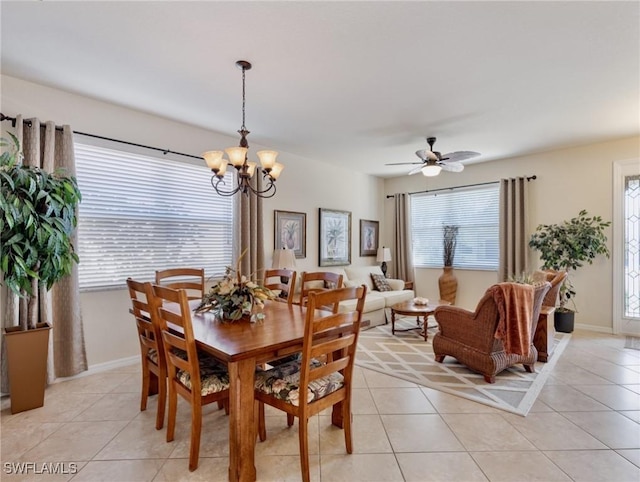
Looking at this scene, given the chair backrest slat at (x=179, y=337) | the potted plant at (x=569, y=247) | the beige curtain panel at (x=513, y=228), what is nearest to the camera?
the chair backrest slat at (x=179, y=337)

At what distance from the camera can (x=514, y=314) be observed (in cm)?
285

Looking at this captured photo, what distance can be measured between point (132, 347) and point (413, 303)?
11.8ft

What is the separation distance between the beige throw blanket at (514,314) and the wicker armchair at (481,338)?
0.06 m

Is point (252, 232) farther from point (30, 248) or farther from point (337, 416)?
point (337, 416)

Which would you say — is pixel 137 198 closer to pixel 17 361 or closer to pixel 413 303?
pixel 17 361

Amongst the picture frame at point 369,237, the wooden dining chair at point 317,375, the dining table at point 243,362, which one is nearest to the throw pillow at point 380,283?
the picture frame at point 369,237

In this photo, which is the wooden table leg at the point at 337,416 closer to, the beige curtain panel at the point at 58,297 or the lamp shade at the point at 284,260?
the lamp shade at the point at 284,260

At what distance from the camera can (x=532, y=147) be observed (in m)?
4.89

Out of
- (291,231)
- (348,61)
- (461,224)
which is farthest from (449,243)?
(348,61)

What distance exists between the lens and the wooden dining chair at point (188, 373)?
1.80 m

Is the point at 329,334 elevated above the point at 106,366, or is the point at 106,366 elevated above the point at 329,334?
the point at 329,334

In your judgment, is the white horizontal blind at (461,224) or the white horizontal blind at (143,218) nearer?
the white horizontal blind at (143,218)

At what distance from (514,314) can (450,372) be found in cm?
89

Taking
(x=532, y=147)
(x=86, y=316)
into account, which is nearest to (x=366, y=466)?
(x=86, y=316)
